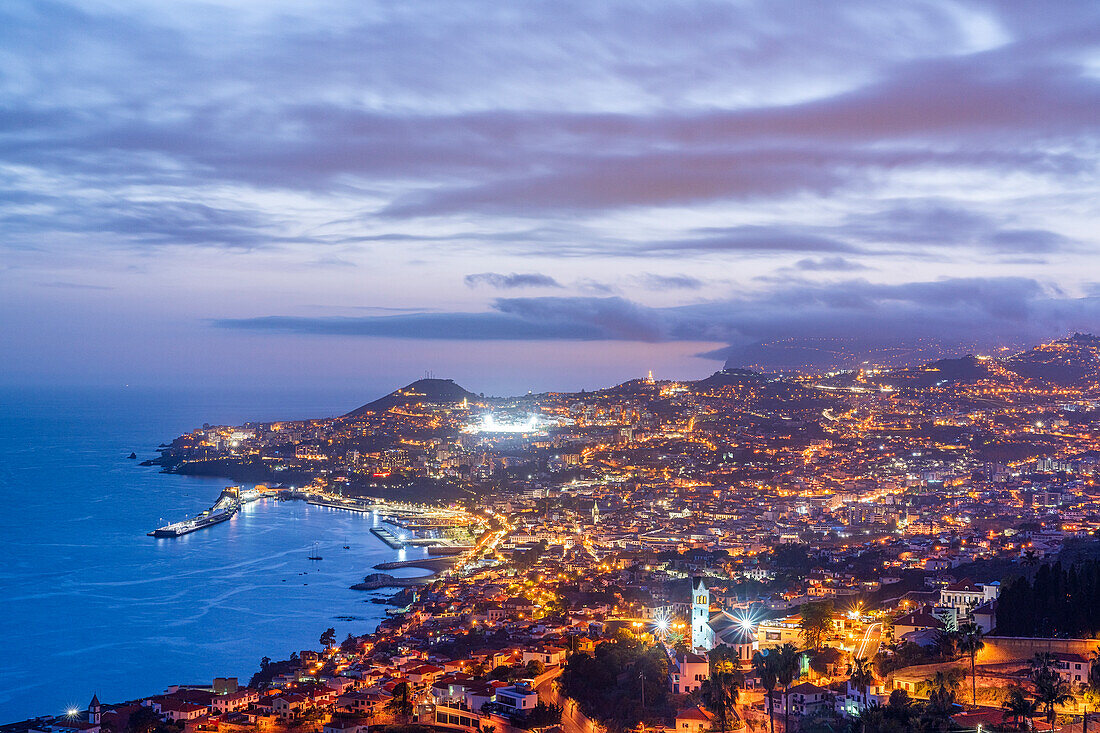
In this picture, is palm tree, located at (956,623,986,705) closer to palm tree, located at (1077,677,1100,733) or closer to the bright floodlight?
palm tree, located at (1077,677,1100,733)

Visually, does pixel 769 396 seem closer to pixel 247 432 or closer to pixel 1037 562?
pixel 1037 562

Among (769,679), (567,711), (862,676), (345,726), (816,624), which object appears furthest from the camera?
(816,624)

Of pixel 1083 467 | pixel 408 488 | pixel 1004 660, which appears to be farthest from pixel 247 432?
pixel 1004 660

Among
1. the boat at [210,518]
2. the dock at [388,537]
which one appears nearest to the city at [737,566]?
the dock at [388,537]

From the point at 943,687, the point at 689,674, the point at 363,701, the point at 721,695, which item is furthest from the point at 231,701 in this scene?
the point at 943,687

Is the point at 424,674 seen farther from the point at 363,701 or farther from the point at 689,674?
the point at 689,674

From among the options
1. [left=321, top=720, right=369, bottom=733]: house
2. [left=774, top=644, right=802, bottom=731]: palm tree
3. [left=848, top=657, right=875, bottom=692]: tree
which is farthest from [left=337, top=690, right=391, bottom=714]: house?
[left=848, top=657, right=875, bottom=692]: tree
